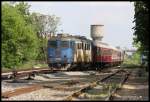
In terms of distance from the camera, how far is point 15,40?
6016 centimetres

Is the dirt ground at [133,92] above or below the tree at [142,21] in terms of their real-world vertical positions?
below

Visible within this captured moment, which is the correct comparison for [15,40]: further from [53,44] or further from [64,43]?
[64,43]

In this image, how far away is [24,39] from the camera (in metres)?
64.9

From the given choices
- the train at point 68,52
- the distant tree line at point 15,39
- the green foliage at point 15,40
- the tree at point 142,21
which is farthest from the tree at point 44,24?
the tree at point 142,21

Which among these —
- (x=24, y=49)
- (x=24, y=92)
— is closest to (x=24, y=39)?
(x=24, y=49)

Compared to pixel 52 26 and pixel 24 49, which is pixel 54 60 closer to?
pixel 24 49

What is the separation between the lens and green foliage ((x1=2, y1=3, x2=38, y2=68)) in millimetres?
55688

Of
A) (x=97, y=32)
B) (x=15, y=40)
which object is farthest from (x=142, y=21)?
(x=97, y=32)

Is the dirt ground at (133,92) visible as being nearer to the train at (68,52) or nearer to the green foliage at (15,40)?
the train at (68,52)

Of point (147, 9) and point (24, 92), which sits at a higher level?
point (147, 9)

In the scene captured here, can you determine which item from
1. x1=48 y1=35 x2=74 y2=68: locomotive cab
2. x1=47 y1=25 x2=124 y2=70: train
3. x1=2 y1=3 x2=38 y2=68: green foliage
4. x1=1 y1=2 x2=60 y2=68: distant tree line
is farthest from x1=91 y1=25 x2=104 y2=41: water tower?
x1=48 y1=35 x2=74 y2=68: locomotive cab

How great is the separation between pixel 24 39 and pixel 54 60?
22006 mm

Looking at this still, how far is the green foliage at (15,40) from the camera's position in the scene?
55.7m

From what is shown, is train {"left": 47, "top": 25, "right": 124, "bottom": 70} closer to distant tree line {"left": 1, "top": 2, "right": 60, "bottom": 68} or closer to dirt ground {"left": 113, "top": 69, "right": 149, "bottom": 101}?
distant tree line {"left": 1, "top": 2, "right": 60, "bottom": 68}
